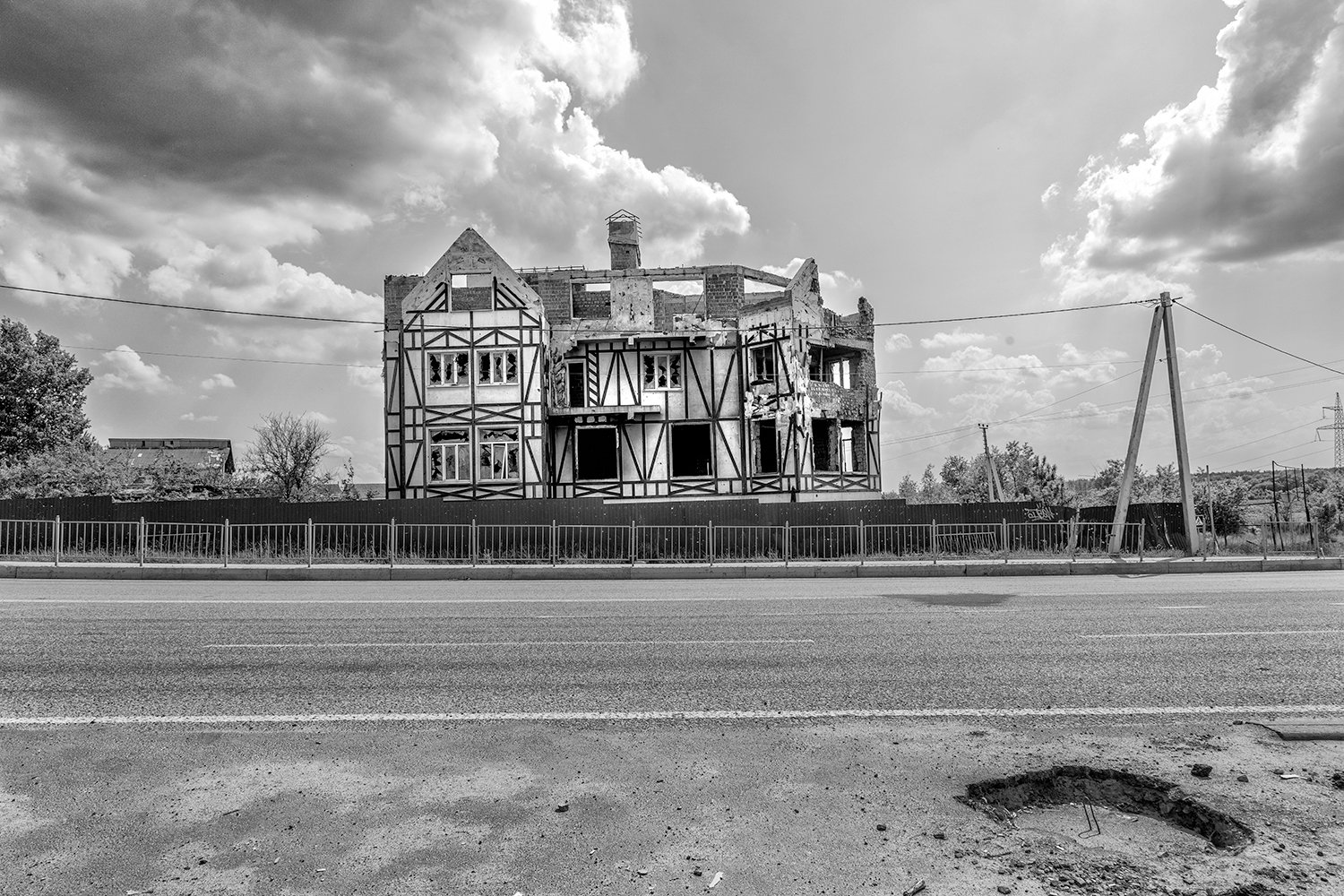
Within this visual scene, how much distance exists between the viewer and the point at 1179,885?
3221mm

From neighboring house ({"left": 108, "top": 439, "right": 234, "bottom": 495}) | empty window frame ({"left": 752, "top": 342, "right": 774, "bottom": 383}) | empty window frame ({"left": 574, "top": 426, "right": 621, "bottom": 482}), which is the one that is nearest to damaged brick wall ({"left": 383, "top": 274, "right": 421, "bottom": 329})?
empty window frame ({"left": 574, "top": 426, "right": 621, "bottom": 482})

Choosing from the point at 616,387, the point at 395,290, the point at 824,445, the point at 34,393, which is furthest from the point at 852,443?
the point at 34,393

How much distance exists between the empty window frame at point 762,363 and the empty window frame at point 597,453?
5.66 meters

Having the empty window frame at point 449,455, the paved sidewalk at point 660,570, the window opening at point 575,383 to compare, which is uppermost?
the window opening at point 575,383

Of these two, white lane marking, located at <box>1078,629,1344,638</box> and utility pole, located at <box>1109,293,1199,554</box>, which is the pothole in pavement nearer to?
white lane marking, located at <box>1078,629,1344,638</box>

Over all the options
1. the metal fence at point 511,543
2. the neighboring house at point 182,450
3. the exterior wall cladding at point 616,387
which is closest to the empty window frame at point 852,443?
the exterior wall cladding at point 616,387

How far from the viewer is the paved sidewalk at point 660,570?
18000 millimetres

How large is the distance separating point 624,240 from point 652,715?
93.9 ft

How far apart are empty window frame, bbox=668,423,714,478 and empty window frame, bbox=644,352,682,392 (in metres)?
1.61

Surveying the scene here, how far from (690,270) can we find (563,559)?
Answer: 13692 millimetres

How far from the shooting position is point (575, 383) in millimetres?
30562

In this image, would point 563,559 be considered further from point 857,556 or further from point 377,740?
point 377,740

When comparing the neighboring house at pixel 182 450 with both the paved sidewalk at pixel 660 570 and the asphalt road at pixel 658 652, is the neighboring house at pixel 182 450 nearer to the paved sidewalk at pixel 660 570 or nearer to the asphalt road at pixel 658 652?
the paved sidewalk at pixel 660 570

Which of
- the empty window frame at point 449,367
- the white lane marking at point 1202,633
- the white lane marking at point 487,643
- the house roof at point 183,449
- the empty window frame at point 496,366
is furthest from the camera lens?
the house roof at point 183,449
